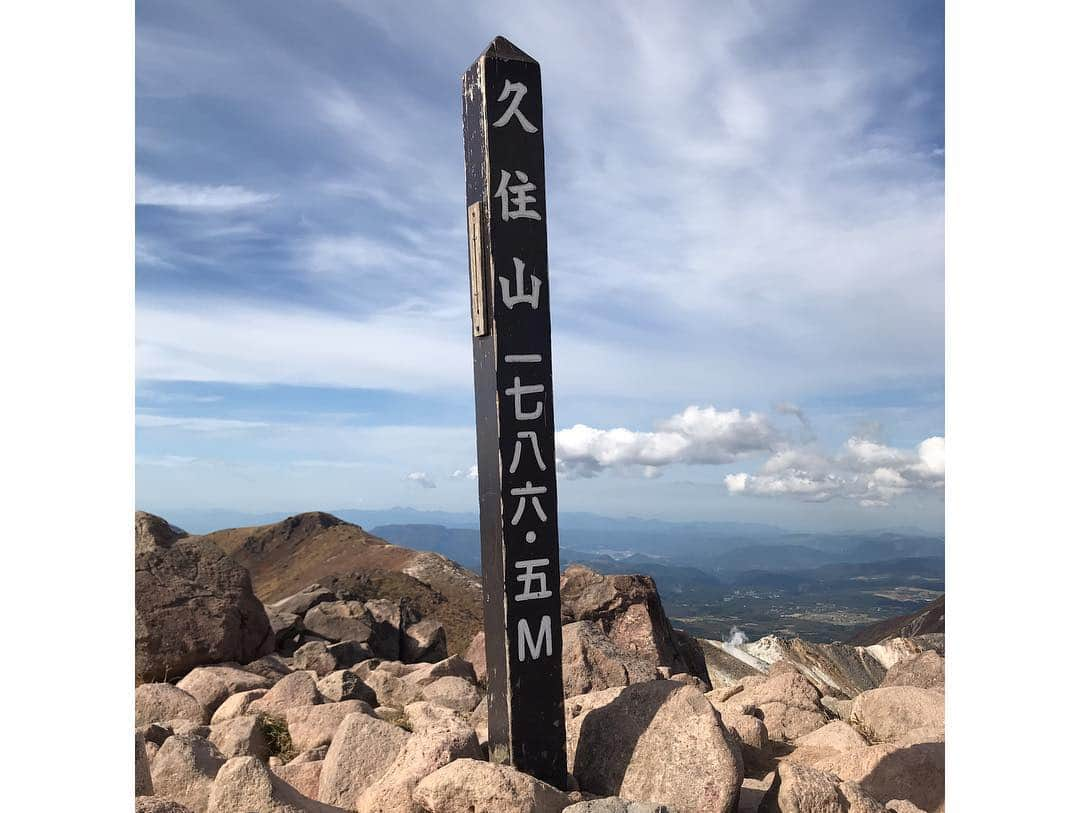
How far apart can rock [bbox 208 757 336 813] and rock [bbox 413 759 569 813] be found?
69 cm

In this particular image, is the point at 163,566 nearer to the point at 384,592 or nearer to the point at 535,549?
the point at 535,549

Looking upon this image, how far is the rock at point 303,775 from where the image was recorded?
5777 millimetres

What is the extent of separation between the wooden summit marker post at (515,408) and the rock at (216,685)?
4224 mm

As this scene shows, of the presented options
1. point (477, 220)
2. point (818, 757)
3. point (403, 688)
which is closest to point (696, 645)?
point (403, 688)

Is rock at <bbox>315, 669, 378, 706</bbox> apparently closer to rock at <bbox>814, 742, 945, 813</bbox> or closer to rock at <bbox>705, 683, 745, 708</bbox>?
rock at <bbox>705, 683, 745, 708</bbox>

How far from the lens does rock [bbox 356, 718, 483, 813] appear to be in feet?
16.0

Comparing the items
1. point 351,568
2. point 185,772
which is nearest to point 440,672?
point 185,772

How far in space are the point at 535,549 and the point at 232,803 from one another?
7.20 feet

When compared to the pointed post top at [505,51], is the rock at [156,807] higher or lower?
lower

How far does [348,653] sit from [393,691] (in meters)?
4.69

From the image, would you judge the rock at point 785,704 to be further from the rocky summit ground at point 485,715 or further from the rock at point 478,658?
the rock at point 478,658

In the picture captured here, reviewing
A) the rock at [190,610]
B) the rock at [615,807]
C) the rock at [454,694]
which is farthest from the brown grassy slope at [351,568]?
the rock at [615,807]

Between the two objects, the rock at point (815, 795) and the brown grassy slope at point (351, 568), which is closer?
the rock at point (815, 795)
